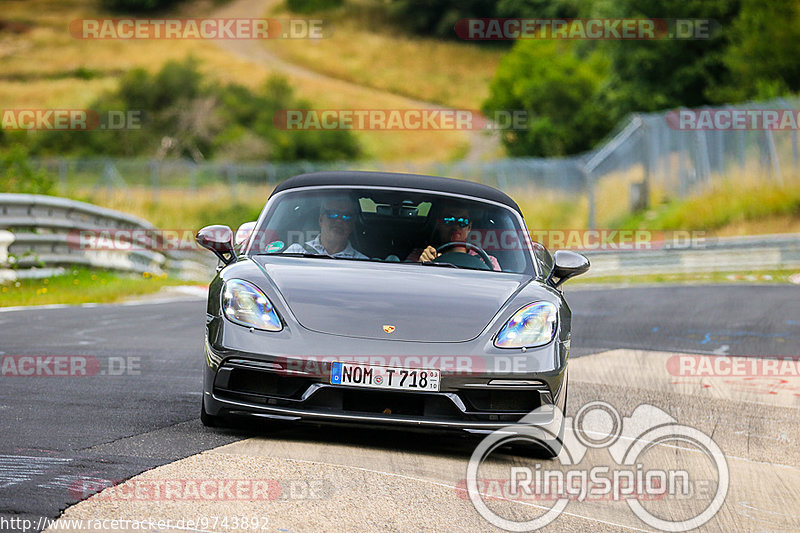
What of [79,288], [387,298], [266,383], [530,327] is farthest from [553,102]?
[266,383]

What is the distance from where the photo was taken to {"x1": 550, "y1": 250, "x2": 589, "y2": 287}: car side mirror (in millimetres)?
7434

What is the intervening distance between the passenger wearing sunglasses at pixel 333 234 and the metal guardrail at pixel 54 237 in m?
9.32

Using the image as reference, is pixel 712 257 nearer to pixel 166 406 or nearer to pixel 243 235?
pixel 243 235

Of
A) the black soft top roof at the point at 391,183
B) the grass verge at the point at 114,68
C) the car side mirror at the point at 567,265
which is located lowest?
the car side mirror at the point at 567,265

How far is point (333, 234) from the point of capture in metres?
7.42

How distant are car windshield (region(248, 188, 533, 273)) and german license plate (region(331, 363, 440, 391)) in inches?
43.2

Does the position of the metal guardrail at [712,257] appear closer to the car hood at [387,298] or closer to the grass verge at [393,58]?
the car hood at [387,298]

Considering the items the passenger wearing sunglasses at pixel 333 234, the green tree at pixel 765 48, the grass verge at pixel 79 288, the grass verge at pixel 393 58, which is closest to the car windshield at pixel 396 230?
the passenger wearing sunglasses at pixel 333 234

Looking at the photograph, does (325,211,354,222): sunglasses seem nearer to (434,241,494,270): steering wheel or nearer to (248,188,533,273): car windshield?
(248,188,533,273): car windshield

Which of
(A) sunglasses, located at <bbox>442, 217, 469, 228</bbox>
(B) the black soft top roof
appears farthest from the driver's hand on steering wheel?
(B) the black soft top roof

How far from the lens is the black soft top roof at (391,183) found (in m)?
7.70

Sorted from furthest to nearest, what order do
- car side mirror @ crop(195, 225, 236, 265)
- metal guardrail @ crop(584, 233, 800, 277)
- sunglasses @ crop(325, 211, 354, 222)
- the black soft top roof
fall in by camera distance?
metal guardrail @ crop(584, 233, 800, 277) < the black soft top roof < sunglasses @ crop(325, 211, 354, 222) < car side mirror @ crop(195, 225, 236, 265)

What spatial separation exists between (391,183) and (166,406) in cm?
188

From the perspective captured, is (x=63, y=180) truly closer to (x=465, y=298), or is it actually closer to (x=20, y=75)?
(x=465, y=298)
